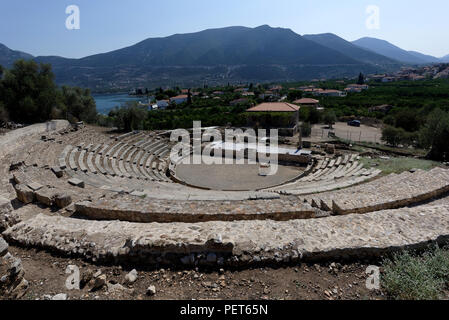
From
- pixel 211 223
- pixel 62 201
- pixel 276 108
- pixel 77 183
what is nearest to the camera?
pixel 211 223

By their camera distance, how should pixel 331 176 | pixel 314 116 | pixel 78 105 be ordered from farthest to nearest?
pixel 314 116, pixel 78 105, pixel 331 176

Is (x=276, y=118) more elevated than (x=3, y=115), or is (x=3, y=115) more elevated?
(x=3, y=115)

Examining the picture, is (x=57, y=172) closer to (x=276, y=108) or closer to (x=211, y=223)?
(x=211, y=223)

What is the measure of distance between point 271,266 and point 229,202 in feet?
11.2

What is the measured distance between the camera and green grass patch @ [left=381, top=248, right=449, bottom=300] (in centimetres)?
404

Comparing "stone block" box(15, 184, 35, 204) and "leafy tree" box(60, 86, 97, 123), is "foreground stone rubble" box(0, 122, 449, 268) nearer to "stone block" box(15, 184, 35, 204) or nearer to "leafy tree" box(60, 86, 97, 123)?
"stone block" box(15, 184, 35, 204)

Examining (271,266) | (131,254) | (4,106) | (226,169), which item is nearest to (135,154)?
(226,169)

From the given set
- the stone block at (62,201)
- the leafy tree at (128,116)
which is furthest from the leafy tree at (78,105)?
the stone block at (62,201)

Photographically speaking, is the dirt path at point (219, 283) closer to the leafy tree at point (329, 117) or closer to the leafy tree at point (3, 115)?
the leafy tree at point (3, 115)

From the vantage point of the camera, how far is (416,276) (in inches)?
171

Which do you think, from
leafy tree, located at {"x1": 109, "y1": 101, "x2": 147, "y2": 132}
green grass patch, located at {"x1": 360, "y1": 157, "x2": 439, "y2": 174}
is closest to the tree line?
leafy tree, located at {"x1": 109, "y1": 101, "x2": 147, "y2": 132}

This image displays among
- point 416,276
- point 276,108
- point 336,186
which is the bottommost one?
point 336,186

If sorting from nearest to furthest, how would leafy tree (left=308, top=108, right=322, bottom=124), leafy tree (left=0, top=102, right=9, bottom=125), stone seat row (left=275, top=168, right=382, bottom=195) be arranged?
1. stone seat row (left=275, top=168, right=382, bottom=195)
2. leafy tree (left=0, top=102, right=9, bottom=125)
3. leafy tree (left=308, top=108, right=322, bottom=124)

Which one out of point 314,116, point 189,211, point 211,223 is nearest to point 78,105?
point 189,211
